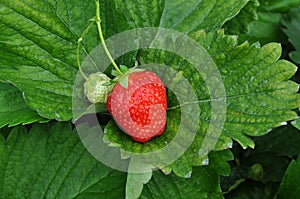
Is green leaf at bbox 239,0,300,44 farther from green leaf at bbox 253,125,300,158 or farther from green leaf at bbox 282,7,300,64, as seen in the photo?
green leaf at bbox 253,125,300,158

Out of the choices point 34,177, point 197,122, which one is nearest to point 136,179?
point 197,122

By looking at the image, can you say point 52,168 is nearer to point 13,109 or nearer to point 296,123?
point 13,109

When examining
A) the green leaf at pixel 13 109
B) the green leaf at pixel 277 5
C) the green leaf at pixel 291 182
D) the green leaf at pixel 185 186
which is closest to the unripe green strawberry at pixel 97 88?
the green leaf at pixel 13 109

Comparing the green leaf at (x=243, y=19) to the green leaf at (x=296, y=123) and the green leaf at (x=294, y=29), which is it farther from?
the green leaf at (x=296, y=123)

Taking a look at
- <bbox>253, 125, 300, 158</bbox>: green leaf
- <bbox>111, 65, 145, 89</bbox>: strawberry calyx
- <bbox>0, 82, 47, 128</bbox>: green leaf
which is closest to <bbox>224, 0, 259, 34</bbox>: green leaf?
<bbox>253, 125, 300, 158</bbox>: green leaf

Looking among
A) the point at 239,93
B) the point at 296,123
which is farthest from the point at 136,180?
the point at 296,123

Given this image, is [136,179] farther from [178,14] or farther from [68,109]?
[178,14]
